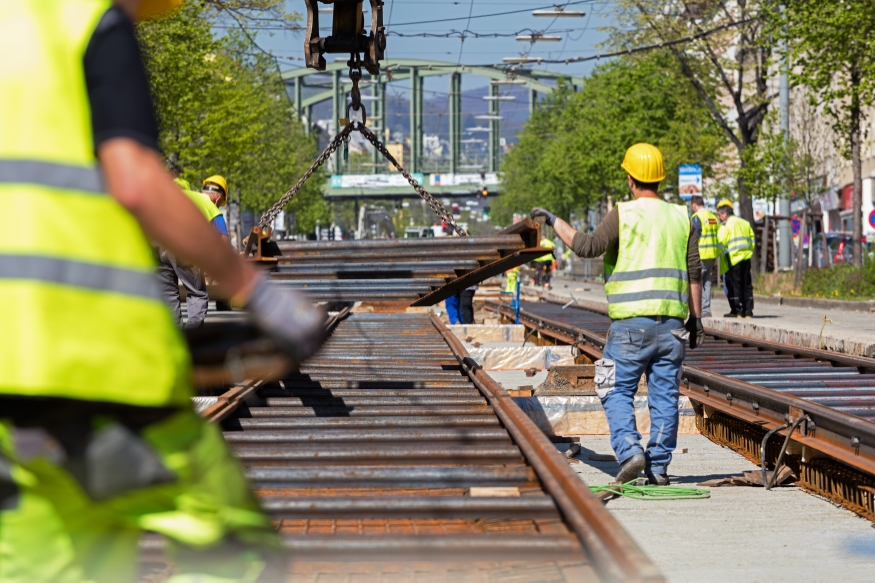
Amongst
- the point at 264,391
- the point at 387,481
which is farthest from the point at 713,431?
the point at 387,481

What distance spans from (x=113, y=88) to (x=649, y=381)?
540 centimetres

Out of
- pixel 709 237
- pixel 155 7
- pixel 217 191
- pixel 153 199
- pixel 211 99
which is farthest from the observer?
pixel 211 99

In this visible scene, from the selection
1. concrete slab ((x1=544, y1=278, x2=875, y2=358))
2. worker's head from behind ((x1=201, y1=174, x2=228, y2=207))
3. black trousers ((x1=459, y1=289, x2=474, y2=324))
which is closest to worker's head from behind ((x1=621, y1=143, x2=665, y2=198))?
worker's head from behind ((x1=201, y1=174, x2=228, y2=207))

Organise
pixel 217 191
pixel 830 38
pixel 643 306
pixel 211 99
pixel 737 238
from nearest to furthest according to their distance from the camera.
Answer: pixel 643 306 < pixel 217 191 < pixel 737 238 < pixel 830 38 < pixel 211 99

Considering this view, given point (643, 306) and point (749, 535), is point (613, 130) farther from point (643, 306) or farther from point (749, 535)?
point (749, 535)

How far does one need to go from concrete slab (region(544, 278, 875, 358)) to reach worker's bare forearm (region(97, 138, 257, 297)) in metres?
11.9

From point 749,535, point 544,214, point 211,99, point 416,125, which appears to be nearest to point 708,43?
point 211,99

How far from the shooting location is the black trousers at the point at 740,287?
2183cm

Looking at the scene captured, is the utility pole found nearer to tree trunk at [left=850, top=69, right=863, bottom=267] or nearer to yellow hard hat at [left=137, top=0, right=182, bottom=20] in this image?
tree trunk at [left=850, top=69, right=863, bottom=267]

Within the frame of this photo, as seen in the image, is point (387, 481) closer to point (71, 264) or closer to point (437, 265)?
point (71, 264)

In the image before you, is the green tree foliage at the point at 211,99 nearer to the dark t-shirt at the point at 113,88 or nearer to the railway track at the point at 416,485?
the railway track at the point at 416,485

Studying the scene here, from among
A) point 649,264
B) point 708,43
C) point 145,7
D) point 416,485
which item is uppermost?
point 708,43

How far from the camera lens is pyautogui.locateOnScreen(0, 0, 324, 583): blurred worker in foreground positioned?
2.06 m

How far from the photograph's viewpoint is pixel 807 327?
68.0 ft
